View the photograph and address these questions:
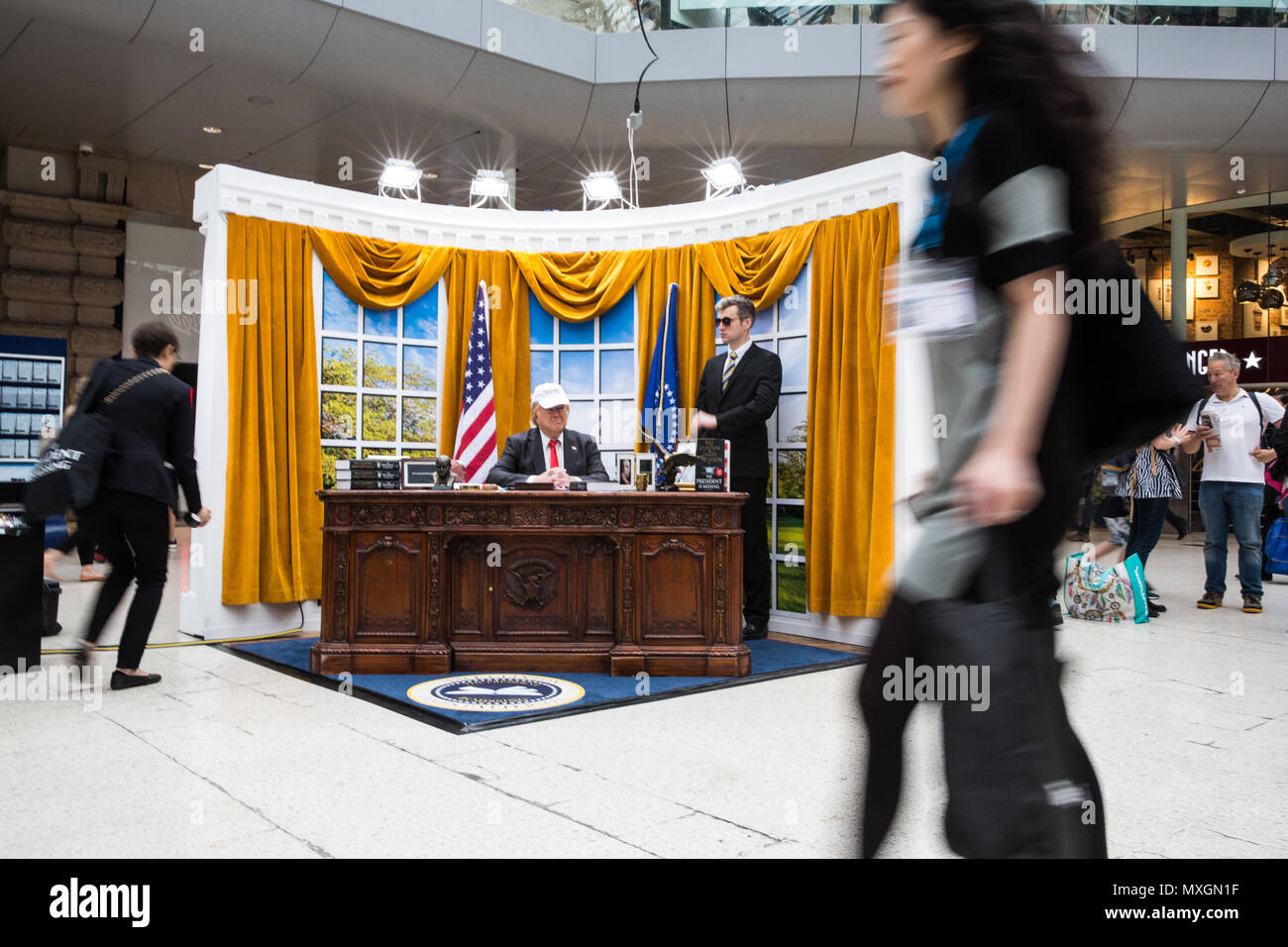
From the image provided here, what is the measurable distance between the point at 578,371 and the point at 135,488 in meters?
3.42

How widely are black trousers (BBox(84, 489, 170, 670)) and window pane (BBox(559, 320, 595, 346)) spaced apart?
3321mm

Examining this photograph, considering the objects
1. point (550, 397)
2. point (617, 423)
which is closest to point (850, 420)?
point (550, 397)

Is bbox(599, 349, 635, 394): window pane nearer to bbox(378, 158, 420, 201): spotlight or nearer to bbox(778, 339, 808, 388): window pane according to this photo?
bbox(778, 339, 808, 388): window pane

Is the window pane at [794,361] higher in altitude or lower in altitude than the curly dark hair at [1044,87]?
higher

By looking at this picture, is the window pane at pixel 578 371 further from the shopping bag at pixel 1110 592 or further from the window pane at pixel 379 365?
the shopping bag at pixel 1110 592

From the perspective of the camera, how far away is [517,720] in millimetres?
3727

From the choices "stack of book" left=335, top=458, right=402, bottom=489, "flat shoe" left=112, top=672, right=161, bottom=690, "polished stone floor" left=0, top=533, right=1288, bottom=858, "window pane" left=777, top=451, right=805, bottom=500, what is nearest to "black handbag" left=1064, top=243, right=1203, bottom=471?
"polished stone floor" left=0, top=533, right=1288, bottom=858

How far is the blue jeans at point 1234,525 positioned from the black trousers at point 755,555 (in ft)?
10.8

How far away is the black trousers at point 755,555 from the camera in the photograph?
588cm

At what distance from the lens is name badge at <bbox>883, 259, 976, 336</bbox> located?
1.27 meters

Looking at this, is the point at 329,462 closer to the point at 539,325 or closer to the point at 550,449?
the point at 550,449

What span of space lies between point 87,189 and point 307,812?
40.2 ft

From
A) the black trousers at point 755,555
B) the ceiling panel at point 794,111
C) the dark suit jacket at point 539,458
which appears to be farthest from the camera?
the ceiling panel at point 794,111

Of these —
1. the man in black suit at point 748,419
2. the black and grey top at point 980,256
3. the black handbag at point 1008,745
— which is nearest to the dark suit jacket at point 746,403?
the man in black suit at point 748,419
